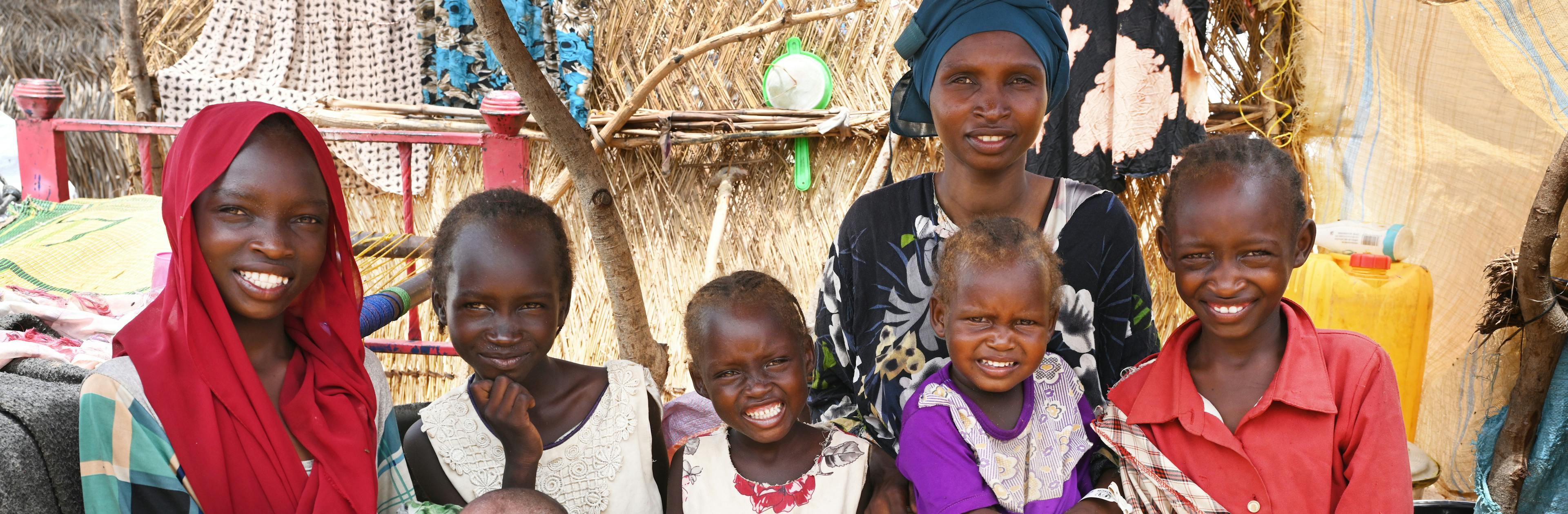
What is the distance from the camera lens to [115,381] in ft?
5.26

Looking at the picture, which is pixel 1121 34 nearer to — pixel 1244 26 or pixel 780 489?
pixel 1244 26

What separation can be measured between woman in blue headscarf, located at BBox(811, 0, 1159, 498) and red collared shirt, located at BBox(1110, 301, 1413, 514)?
8.7 inches

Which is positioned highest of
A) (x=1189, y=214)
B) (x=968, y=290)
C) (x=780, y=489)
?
(x=1189, y=214)

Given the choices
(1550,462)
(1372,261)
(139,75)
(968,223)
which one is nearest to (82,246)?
(139,75)

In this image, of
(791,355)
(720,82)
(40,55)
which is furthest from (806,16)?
(40,55)

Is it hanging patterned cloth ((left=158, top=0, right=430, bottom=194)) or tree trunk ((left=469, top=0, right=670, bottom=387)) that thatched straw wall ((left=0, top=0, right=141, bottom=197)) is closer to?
hanging patterned cloth ((left=158, top=0, right=430, bottom=194))

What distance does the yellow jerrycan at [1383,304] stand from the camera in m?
3.47

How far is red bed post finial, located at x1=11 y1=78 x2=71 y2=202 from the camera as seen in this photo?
419 centimetres

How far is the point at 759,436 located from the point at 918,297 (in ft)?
1.60

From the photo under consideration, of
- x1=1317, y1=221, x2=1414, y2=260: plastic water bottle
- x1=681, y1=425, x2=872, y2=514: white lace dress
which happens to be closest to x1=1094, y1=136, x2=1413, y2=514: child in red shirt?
x1=681, y1=425, x2=872, y2=514: white lace dress

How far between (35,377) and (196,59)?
208 inches

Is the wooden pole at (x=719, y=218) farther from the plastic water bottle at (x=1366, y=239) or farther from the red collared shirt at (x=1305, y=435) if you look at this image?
the red collared shirt at (x=1305, y=435)

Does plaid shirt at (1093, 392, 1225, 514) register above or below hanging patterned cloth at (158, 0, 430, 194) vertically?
below

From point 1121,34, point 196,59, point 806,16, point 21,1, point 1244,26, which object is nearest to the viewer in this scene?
point 806,16
